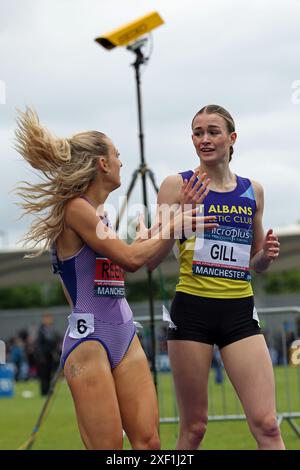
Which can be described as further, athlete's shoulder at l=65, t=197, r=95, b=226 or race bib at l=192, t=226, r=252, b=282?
race bib at l=192, t=226, r=252, b=282

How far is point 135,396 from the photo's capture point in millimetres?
5258

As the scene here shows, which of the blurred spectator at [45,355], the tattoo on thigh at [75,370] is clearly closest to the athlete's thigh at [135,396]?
the tattoo on thigh at [75,370]

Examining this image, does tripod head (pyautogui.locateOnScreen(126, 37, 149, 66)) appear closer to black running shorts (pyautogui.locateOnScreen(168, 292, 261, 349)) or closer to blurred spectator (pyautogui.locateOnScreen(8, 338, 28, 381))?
black running shorts (pyautogui.locateOnScreen(168, 292, 261, 349))

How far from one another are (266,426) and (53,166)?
1.98 metres

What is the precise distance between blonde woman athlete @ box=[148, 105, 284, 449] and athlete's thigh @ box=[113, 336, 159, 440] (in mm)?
761

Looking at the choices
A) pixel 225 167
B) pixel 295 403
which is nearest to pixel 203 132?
pixel 225 167

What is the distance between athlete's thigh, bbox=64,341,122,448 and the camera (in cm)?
514

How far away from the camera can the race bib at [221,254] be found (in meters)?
6.09

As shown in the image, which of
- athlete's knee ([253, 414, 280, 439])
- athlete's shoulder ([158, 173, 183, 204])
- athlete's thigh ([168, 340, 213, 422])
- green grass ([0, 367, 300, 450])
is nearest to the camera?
athlete's knee ([253, 414, 280, 439])

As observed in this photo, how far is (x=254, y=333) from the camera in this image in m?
6.12

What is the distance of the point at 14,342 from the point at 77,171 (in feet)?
103

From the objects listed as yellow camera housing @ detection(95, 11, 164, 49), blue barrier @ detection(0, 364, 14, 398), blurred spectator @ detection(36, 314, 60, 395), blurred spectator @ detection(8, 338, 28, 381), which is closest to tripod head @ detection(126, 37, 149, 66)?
yellow camera housing @ detection(95, 11, 164, 49)

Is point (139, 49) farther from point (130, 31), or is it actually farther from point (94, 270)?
point (94, 270)
